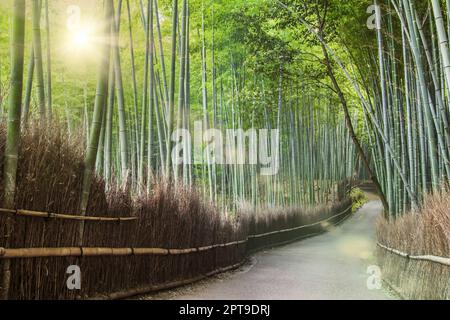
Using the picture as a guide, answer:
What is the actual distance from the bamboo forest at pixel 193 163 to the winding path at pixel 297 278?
38mm

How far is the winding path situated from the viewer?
482 cm

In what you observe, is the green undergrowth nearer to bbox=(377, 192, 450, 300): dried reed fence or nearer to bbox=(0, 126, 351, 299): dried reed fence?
bbox=(377, 192, 450, 300): dried reed fence

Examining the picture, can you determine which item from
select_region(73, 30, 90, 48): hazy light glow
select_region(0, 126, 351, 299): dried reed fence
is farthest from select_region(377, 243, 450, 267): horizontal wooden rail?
select_region(73, 30, 90, 48): hazy light glow

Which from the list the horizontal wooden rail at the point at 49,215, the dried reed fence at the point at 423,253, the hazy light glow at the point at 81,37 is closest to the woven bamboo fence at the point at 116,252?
the horizontal wooden rail at the point at 49,215

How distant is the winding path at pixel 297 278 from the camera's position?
482 cm

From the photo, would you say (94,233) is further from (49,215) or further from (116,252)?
(49,215)

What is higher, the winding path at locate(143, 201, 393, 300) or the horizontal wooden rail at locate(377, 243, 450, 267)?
the horizontal wooden rail at locate(377, 243, 450, 267)

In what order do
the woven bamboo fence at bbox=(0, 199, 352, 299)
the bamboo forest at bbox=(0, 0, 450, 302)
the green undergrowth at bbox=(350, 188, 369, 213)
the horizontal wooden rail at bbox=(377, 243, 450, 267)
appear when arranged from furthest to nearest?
the green undergrowth at bbox=(350, 188, 369, 213) → the horizontal wooden rail at bbox=(377, 243, 450, 267) → the bamboo forest at bbox=(0, 0, 450, 302) → the woven bamboo fence at bbox=(0, 199, 352, 299)

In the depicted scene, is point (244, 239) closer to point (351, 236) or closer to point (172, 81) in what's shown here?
point (172, 81)

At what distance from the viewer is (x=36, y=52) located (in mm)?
3939

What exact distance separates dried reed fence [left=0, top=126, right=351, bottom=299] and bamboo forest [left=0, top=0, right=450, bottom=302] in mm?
13

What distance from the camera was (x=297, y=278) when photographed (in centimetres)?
632

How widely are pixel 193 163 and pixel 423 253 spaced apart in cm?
425
